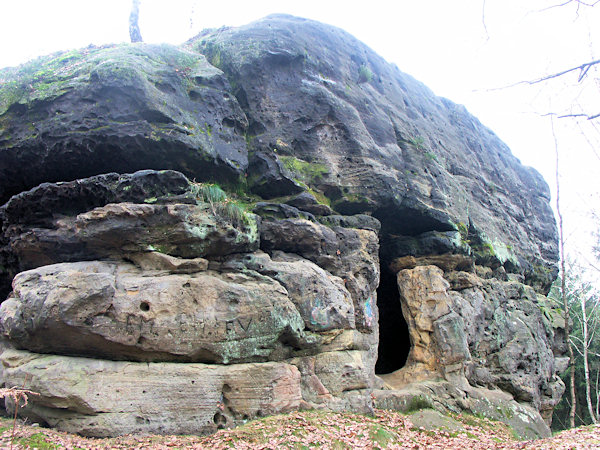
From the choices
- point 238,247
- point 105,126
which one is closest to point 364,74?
point 238,247

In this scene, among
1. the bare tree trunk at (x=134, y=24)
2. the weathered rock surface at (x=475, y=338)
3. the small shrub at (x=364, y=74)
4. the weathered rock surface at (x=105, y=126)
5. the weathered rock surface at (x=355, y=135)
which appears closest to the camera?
the weathered rock surface at (x=105, y=126)

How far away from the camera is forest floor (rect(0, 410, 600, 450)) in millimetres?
5953

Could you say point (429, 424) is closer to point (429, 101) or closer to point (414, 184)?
point (414, 184)

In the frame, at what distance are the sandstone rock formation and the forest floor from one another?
297 millimetres

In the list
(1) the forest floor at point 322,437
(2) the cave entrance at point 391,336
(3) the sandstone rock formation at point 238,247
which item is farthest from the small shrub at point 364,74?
(1) the forest floor at point 322,437

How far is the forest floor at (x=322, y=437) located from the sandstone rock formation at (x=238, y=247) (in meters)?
0.30

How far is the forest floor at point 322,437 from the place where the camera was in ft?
19.5

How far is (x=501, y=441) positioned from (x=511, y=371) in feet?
12.5

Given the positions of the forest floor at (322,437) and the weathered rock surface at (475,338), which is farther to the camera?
the weathered rock surface at (475,338)

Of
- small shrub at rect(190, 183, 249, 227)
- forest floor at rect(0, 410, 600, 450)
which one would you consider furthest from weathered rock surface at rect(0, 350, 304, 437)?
small shrub at rect(190, 183, 249, 227)

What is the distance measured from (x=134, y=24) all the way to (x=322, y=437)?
678 inches

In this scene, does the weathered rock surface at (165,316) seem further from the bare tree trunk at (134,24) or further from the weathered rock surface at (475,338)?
the bare tree trunk at (134,24)

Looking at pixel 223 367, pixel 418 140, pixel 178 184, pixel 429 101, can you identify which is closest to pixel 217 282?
pixel 223 367

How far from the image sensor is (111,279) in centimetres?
702
